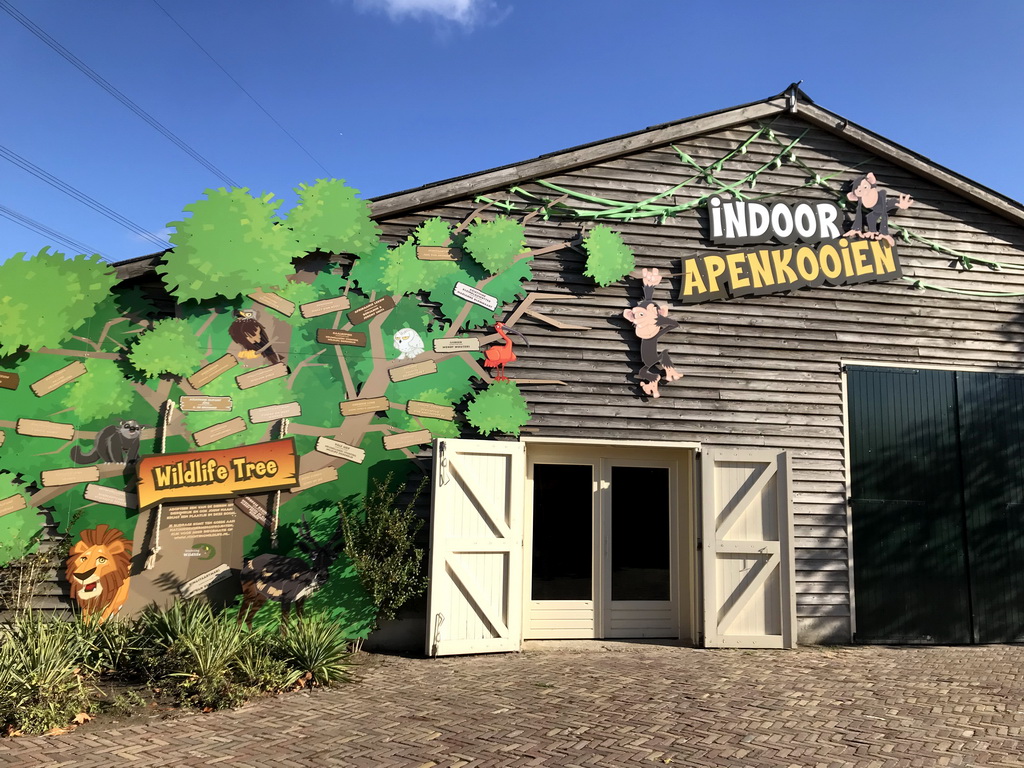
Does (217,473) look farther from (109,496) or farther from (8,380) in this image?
(8,380)

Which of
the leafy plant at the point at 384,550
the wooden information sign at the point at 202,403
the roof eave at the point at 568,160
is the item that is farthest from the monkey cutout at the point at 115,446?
the roof eave at the point at 568,160

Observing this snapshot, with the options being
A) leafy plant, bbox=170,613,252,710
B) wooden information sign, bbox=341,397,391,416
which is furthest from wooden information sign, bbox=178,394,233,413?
leafy plant, bbox=170,613,252,710

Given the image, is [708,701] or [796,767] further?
[708,701]

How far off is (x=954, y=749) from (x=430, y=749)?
3.32 metres

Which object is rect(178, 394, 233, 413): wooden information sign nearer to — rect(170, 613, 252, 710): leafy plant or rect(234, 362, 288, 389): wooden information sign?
rect(234, 362, 288, 389): wooden information sign

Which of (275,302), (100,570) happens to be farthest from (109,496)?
(275,302)

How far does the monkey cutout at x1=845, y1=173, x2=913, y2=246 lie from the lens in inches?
362

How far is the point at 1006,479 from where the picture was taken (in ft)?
29.3

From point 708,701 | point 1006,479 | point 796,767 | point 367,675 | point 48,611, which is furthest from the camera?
point 1006,479

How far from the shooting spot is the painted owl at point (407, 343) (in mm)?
8172

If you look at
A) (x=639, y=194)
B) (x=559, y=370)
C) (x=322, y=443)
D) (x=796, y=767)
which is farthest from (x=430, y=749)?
(x=639, y=194)

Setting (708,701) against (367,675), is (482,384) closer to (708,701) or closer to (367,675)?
(367,675)

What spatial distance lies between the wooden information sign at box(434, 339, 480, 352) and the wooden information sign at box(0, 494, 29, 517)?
171 inches

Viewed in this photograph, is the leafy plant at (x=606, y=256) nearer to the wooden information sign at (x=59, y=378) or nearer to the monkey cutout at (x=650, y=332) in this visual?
the monkey cutout at (x=650, y=332)
